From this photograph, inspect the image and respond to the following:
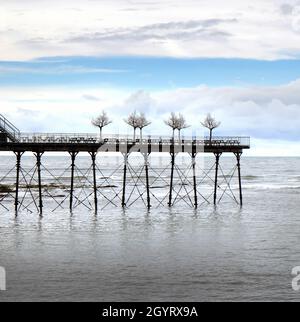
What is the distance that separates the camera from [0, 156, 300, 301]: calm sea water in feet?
105

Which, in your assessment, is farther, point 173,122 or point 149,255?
point 173,122

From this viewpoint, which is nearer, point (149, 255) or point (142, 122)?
point (149, 255)

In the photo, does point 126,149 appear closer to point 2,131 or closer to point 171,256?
point 2,131

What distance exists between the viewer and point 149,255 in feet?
132

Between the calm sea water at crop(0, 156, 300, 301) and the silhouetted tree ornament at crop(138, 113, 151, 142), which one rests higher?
the silhouetted tree ornament at crop(138, 113, 151, 142)

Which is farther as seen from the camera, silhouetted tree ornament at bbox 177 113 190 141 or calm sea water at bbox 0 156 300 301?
silhouetted tree ornament at bbox 177 113 190 141

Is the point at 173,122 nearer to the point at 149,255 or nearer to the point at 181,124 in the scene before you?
the point at 181,124

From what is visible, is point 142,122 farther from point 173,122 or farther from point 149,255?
point 149,255

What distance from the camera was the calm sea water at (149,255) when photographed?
105 feet

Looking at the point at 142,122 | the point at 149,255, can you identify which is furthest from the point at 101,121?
the point at 149,255

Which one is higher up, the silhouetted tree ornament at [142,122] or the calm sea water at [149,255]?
the silhouetted tree ornament at [142,122]

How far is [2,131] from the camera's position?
6209 cm

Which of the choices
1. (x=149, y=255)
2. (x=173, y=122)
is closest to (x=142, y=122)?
(x=173, y=122)
